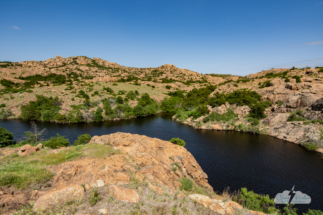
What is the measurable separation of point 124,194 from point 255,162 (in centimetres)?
2264

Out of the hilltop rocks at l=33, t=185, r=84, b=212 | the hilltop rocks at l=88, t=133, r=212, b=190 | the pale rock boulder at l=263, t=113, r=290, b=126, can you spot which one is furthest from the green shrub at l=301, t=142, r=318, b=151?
the hilltop rocks at l=33, t=185, r=84, b=212

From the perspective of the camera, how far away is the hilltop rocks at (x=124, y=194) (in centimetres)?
728

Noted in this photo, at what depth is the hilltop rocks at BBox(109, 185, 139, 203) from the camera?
7284 millimetres

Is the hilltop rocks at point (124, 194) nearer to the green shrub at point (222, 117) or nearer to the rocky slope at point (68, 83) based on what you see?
the green shrub at point (222, 117)

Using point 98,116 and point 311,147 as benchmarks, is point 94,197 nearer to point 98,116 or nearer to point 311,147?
point 311,147

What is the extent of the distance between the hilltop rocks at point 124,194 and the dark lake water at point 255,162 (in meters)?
13.1

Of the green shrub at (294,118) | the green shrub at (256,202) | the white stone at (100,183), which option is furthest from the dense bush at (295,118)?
the white stone at (100,183)

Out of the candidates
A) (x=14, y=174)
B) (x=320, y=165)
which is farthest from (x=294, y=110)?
(x=14, y=174)

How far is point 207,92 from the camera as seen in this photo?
67500 millimetres

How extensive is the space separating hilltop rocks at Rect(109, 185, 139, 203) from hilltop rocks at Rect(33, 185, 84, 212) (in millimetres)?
1411

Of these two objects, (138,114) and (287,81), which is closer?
(287,81)

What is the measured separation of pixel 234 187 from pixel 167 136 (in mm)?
18782

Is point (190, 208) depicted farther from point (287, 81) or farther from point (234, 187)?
point (287, 81)

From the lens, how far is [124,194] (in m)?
7.47
